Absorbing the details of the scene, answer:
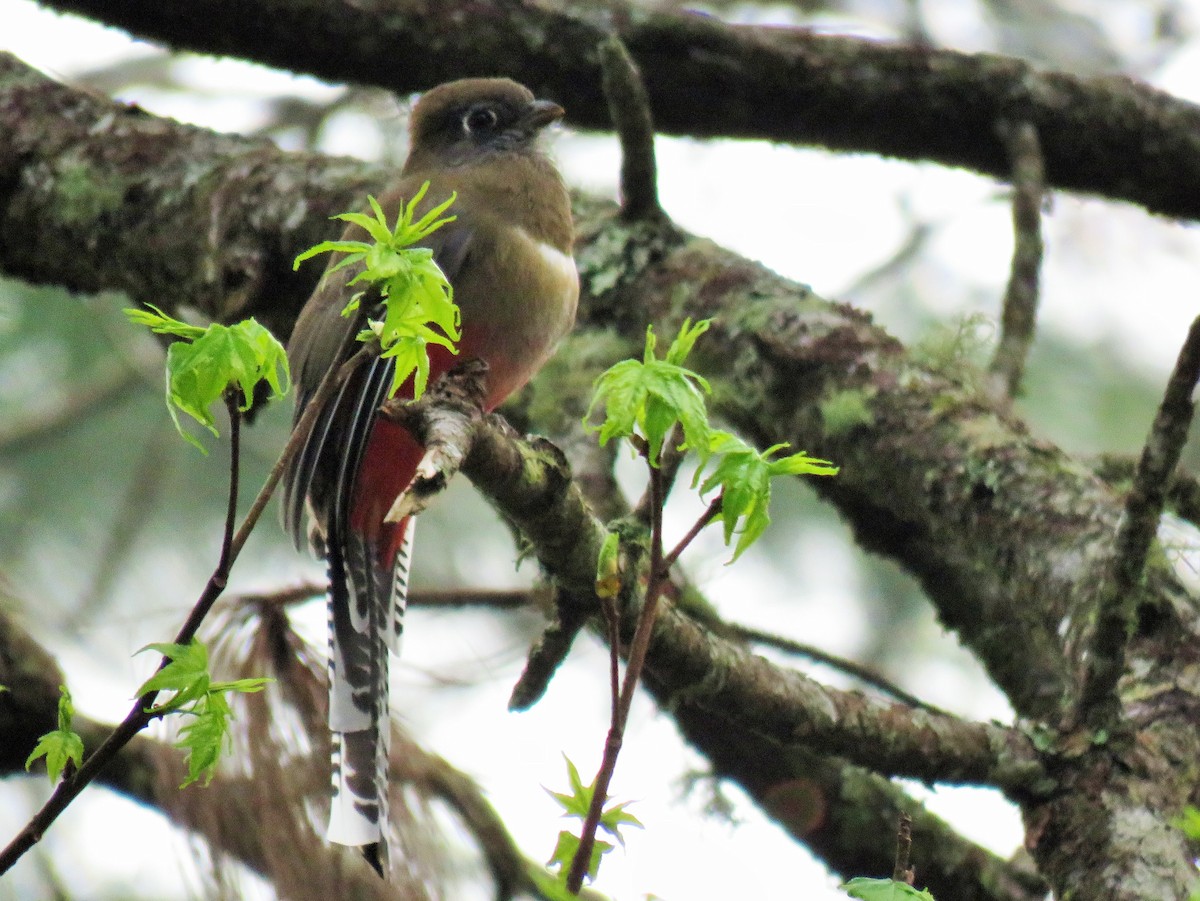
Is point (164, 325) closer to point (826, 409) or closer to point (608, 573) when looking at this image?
point (608, 573)

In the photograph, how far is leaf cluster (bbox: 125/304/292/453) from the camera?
1.67 metres

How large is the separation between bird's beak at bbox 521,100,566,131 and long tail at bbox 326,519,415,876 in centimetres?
117

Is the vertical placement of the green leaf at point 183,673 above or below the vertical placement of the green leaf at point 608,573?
below

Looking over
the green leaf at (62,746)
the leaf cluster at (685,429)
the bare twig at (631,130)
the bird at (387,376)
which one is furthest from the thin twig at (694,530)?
the bare twig at (631,130)

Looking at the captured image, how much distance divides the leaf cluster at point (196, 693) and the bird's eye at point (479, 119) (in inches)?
101

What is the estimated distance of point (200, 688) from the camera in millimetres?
1691

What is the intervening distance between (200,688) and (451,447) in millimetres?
462

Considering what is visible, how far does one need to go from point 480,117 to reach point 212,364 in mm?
2521

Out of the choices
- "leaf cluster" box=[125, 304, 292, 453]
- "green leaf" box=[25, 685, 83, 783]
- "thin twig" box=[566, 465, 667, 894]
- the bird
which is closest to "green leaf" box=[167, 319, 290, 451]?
"leaf cluster" box=[125, 304, 292, 453]

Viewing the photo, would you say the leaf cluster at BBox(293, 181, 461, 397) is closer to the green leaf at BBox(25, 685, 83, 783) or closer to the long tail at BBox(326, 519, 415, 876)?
the green leaf at BBox(25, 685, 83, 783)

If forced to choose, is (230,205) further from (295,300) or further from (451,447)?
(451,447)

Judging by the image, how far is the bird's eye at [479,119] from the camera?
4039 millimetres

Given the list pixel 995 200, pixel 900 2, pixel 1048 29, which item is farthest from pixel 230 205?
pixel 1048 29

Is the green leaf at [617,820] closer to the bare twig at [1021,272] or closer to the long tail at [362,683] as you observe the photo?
the long tail at [362,683]
